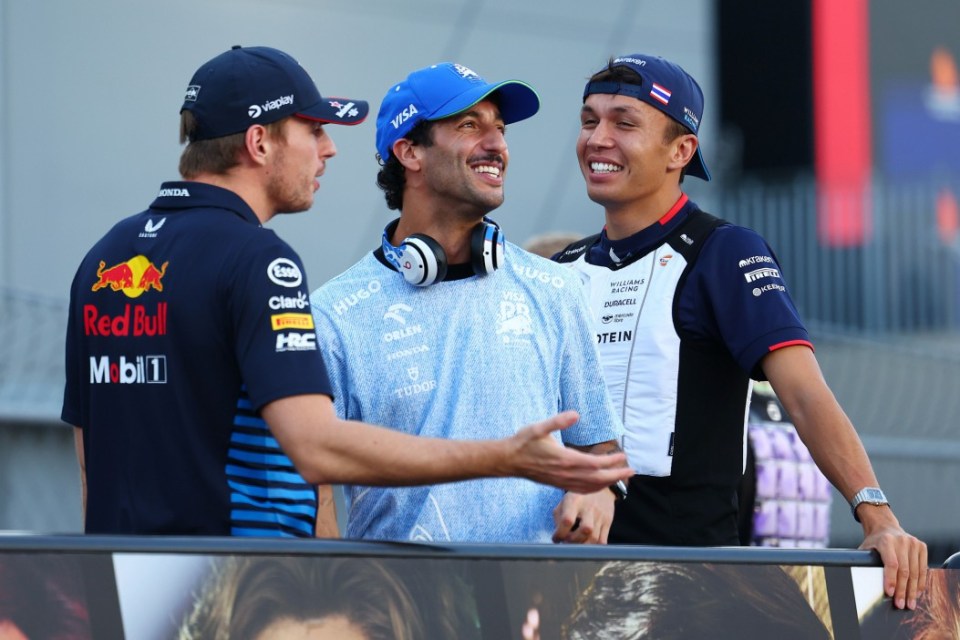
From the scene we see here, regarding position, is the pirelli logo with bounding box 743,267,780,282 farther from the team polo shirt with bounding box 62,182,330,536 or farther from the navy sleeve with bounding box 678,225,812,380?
the team polo shirt with bounding box 62,182,330,536

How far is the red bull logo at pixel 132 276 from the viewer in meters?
2.92

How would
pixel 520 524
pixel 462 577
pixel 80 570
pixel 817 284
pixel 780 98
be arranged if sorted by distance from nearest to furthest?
pixel 80 570 < pixel 462 577 < pixel 520 524 < pixel 817 284 < pixel 780 98

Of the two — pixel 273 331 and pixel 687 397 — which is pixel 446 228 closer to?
pixel 687 397

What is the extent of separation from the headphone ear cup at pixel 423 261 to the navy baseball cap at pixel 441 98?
0.37 metres

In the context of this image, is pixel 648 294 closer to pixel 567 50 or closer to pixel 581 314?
pixel 581 314

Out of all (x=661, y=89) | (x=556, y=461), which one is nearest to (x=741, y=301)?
(x=661, y=89)

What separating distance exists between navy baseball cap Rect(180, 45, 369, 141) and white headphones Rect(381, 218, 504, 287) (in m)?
0.44

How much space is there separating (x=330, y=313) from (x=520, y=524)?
658 millimetres

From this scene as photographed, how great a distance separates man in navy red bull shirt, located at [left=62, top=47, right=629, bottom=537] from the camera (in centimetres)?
274

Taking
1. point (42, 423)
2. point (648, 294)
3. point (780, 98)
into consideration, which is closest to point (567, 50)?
point (780, 98)

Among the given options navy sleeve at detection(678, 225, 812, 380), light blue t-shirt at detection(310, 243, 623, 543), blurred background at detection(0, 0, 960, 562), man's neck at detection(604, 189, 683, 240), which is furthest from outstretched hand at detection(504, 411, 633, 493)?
blurred background at detection(0, 0, 960, 562)

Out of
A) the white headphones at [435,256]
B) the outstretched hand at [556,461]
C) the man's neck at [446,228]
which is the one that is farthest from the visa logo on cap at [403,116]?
the outstretched hand at [556,461]

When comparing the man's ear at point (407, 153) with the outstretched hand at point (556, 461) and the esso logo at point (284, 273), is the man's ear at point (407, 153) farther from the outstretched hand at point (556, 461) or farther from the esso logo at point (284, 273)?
the outstretched hand at point (556, 461)

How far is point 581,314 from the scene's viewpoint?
142 inches
